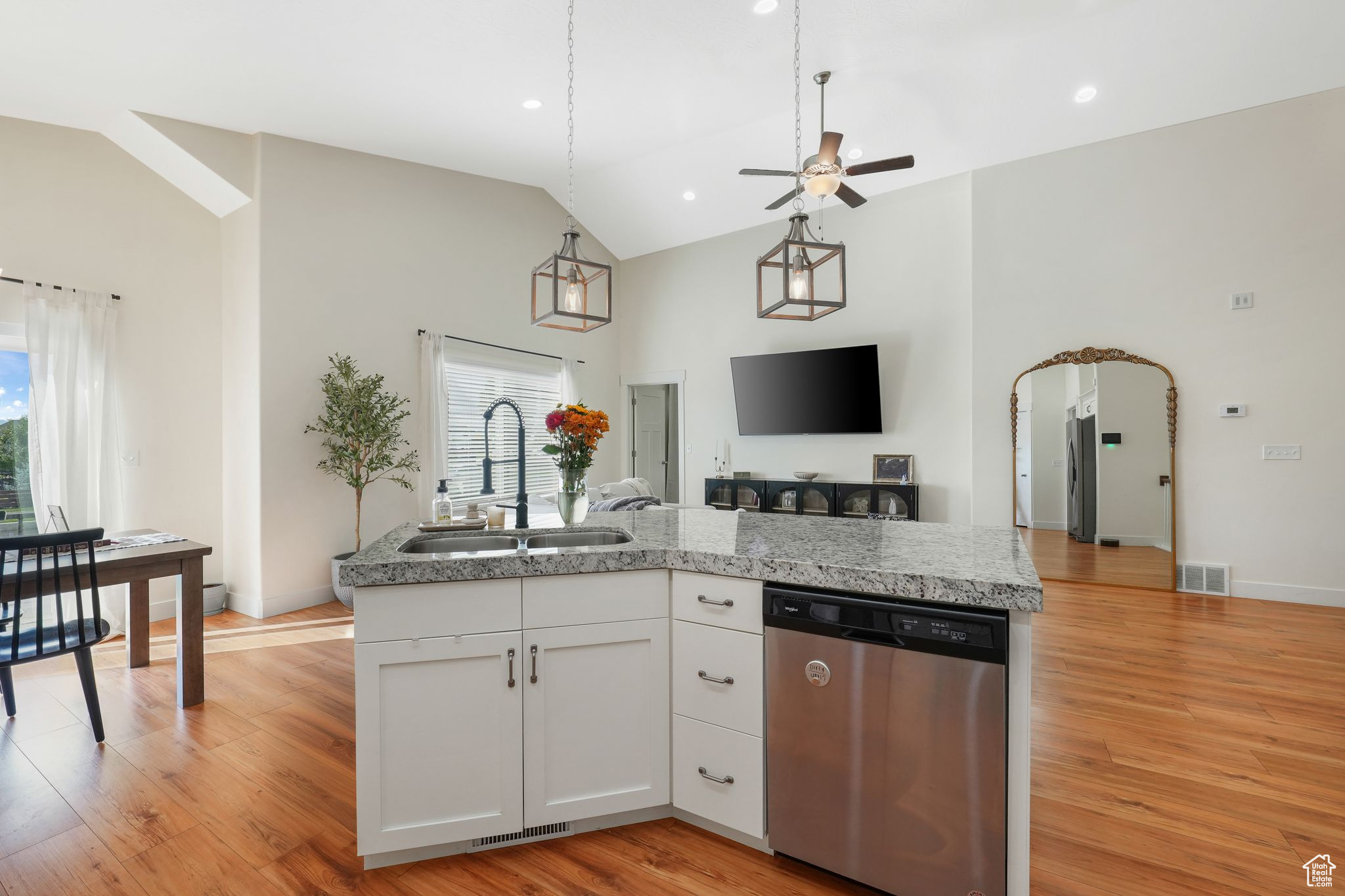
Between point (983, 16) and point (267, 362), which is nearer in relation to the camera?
point (983, 16)

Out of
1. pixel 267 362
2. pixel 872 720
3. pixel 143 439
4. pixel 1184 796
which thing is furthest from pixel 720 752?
pixel 143 439

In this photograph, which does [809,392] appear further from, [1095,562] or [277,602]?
[277,602]

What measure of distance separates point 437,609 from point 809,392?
5077mm

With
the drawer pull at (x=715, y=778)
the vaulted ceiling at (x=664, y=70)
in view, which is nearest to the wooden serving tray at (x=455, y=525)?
the drawer pull at (x=715, y=778)

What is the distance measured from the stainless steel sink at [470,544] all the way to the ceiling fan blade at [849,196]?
8.59 feet

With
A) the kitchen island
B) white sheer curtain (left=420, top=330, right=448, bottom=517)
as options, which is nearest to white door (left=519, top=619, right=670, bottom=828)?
the kitchen island

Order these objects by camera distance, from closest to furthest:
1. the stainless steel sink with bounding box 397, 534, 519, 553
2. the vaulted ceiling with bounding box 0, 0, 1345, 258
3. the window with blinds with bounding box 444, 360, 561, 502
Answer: the stainless steel sink with bounding box 397, 534, 519, 553
the vaulted ceiling with bounding box 0, 0, 1345, 258
the window with blinds with bounding box 444, 360, 561, 502

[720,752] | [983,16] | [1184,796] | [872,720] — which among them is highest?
[983,16]

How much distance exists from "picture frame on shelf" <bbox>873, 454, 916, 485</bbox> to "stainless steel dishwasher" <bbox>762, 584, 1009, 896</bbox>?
4.52 metres

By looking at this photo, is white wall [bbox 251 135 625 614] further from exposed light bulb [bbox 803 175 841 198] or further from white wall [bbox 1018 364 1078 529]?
white wall [bbox 1018 364 1078 529]

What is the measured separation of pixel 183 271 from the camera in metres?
4.45

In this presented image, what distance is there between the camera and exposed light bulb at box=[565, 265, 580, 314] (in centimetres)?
242

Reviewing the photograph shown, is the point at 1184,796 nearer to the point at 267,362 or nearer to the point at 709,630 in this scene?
the point at 709,630

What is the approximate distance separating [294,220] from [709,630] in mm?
4517
